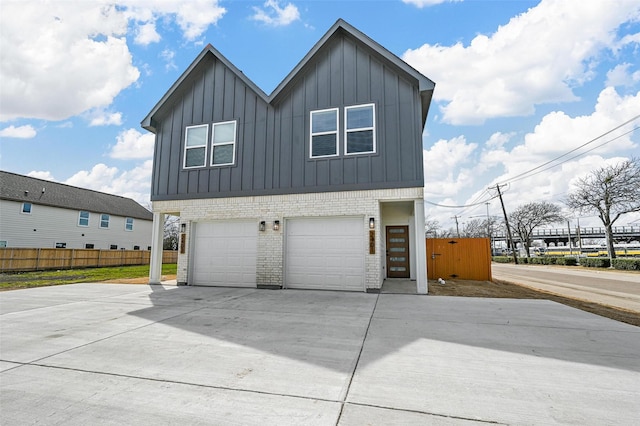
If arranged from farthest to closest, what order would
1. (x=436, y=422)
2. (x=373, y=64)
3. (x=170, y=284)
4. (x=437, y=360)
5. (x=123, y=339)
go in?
(x=170, y=284) → (x=373, y=64) → (x=123, y=339) → (x=437, y=360) → (x=436, y=422)

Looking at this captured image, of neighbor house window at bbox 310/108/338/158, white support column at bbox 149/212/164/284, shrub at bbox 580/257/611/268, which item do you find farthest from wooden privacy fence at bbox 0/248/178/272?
shrub at bbox 580/257/611/268

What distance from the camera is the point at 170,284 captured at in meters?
10.7

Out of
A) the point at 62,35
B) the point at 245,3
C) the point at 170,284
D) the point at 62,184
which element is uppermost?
the point at 245,3

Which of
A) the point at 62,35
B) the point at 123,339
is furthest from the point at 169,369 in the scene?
the point at 62,35

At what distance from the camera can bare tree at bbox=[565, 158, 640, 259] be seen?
23703 millimetres

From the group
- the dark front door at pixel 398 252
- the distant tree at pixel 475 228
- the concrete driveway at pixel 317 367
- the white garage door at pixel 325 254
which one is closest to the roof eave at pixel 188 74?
the white garage door at pixel 325 254

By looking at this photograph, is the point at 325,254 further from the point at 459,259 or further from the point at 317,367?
the point at 459,259

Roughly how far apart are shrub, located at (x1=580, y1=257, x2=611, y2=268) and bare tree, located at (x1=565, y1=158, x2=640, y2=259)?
2.05 meters

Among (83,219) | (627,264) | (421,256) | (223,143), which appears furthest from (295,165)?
(627,264)

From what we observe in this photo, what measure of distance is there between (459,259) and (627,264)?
18.5 m

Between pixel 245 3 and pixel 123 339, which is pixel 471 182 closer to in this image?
pixel 245 3

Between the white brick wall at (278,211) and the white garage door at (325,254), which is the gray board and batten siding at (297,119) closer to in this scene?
the white brick wall at (278,211)

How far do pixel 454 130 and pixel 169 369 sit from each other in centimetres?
2314

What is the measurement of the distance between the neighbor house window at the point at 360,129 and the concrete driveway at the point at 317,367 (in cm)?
506
